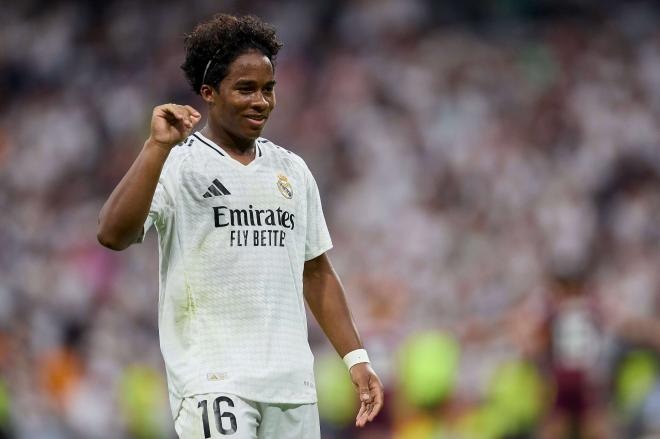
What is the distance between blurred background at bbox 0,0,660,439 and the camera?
33.7 feet

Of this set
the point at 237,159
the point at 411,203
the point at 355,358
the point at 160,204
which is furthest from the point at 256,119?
the point at 411,203

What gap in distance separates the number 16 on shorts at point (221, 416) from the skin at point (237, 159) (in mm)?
490

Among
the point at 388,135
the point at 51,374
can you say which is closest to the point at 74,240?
the point at 51,374

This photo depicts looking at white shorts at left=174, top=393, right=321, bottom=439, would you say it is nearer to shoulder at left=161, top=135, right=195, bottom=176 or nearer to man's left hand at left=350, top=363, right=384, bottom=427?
man's left hand at left=350, top=363, right=384, bottom=427

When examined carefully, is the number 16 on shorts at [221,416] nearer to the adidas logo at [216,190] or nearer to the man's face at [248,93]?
the adidas logo at [216,190]

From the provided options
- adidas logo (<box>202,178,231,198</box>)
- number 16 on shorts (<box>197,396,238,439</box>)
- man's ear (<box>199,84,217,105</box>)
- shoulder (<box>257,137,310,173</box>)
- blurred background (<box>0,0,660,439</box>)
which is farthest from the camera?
blurred background (<box>0,0,660,439</box>)

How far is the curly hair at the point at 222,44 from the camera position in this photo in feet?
13.5

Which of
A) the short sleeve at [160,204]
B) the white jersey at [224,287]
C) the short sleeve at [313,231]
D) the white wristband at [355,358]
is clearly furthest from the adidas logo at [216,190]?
the white wristband at [355,358]

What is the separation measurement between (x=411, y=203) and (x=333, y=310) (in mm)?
8545

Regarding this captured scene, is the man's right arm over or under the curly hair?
under

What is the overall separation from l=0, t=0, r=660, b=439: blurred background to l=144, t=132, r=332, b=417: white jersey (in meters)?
5.71

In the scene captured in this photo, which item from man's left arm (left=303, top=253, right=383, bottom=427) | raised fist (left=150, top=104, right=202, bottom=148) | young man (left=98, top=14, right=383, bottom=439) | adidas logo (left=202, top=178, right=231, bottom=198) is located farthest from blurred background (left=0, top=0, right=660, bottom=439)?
raised fist (left=150, top=104, right=202, bottom=148)

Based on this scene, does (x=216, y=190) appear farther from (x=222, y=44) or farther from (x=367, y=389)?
(x=367, y=389)

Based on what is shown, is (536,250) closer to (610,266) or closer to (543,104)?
(610,266)
